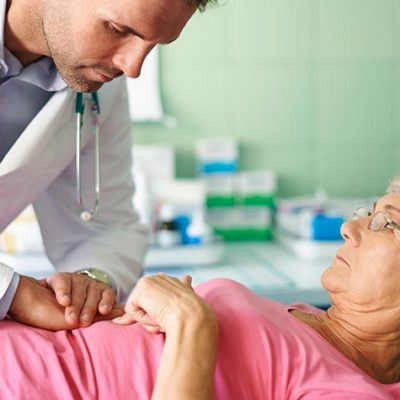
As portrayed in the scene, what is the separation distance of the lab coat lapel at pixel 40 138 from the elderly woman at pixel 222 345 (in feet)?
1.16

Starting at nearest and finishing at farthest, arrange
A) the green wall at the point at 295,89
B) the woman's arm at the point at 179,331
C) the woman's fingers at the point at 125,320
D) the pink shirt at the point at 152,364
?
the woman's arm at the point at 179,331 → the pink shirt at the point at 152,364 → the woman's fingers at the point at 125,320 → the green wall at the point at 295,89

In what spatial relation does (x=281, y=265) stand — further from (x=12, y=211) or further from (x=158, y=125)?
(x=12, y=211)

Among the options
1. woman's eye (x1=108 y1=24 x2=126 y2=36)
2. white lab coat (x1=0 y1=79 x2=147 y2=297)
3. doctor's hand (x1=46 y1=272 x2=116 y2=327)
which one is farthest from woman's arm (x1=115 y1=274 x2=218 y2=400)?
woman's eye (x1=108 y1=24 x2=126 y2=36)

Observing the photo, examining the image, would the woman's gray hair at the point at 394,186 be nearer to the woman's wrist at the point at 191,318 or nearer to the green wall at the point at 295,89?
the woman's wrist at the point at 191,318

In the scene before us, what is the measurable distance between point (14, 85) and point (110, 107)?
0.98 ft

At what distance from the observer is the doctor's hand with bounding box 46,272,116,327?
160cm

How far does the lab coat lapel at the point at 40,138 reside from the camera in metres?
1.70

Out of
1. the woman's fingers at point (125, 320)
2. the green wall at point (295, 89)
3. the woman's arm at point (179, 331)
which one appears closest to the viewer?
the woman's arm at point (179, 331)

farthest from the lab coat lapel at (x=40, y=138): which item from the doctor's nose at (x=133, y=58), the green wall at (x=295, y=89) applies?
the green wall at (x=295, y=89)

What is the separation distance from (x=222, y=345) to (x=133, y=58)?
23.1 inches

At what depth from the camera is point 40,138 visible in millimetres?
1723

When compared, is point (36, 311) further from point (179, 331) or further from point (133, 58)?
point (133, 58)

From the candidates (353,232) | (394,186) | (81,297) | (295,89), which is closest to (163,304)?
(81,297)

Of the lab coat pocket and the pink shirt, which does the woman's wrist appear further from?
the lab coat pocket
